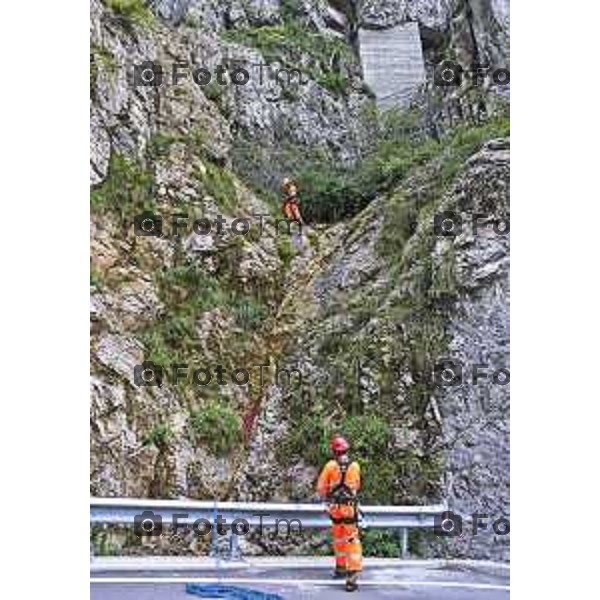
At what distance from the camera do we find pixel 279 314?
4734 mm

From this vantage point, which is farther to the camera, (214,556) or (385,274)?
(385,274)

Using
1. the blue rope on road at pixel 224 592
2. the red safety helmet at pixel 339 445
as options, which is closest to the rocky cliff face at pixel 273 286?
the red safety helmet at pixel 339 445

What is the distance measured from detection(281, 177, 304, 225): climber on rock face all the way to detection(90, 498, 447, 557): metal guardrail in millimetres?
1260

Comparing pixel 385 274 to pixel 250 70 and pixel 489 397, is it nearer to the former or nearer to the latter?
pixel 489 397

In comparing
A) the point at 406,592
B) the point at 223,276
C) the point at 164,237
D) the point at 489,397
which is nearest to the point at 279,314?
the point at 223,276

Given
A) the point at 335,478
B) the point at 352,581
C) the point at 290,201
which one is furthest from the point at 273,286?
the point at 352,581

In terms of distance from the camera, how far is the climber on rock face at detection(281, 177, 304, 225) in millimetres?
4797

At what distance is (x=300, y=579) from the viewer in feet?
13.6

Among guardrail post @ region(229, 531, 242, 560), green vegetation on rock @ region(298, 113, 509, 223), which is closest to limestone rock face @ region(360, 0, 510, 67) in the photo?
green vegetation on rock @ region(298, 113, 509, 223)

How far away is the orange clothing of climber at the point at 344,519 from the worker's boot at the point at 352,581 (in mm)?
15

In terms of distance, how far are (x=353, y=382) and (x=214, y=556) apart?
93cm

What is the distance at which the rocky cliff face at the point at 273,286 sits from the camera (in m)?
4.45

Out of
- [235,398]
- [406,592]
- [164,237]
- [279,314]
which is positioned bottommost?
[406,592]

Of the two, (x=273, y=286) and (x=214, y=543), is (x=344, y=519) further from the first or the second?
(x=273, y=286)
